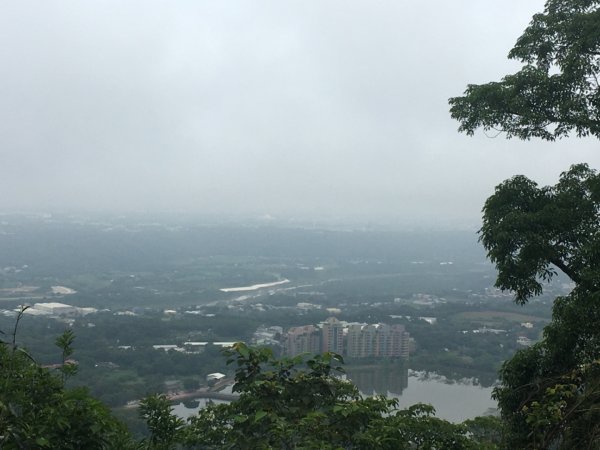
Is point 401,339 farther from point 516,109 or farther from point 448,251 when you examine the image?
point 448,251

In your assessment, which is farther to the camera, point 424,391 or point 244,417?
point 424,391

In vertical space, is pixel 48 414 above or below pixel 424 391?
above

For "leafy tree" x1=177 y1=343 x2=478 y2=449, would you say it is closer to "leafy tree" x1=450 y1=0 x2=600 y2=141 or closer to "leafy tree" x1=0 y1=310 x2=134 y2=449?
"leafy tree" x1=0 y1=310 x2=134 y2=449

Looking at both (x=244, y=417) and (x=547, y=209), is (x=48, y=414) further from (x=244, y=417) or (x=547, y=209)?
(x=547, y=209)

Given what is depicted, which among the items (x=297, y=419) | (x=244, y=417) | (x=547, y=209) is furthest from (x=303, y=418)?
(x=547, y=209)

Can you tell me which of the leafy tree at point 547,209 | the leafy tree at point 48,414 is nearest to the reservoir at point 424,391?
the leafy tree at point 547,209
